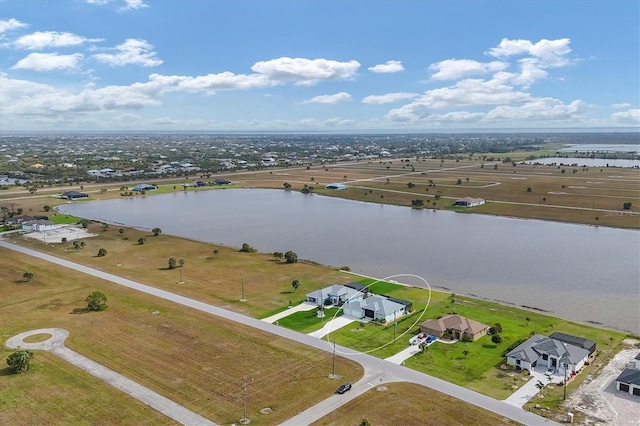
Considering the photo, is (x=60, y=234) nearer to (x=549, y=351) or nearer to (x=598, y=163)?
(x=549, y=351)

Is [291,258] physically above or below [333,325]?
above

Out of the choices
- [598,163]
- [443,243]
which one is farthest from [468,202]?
[598,163]

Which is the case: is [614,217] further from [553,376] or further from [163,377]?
[163,377]

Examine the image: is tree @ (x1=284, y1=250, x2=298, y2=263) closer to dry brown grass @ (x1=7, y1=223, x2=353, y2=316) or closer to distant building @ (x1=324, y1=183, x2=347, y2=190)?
dry brown grass @ (x1=7, y1=223, x2=353, y2=316)

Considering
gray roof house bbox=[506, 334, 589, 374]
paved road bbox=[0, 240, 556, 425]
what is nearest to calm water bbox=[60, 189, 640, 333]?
→ gray roof house bbox=[506, 334, 589, 374]

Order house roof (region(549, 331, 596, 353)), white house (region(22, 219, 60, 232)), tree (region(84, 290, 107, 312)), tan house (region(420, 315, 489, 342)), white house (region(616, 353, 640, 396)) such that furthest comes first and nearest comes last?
white house (region(22, 219, 60, 232)) < tree (region(84, 290, 107, 312)) < tan house (region(420, 315, 489, 342)) < house roof (region(549, 331, 596, 353)) < white house (region(616, 353, 640, 396))

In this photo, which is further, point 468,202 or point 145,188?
point 145,188

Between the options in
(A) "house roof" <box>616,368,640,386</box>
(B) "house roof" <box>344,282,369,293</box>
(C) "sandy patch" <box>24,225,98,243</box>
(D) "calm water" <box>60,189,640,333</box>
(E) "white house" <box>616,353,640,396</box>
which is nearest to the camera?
(E) "white house" <box>616,353,640,396</box>

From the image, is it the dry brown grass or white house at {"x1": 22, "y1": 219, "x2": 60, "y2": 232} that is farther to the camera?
white house at {"x1": 22, "y1": 219, "x2": 60, "y2": 232}

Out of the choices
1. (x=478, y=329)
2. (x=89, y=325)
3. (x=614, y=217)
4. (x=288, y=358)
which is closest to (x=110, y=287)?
(x=89, y=325)
